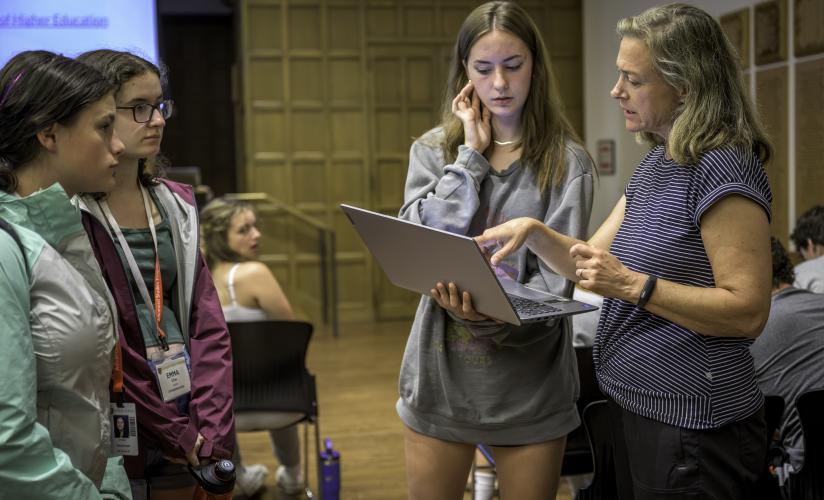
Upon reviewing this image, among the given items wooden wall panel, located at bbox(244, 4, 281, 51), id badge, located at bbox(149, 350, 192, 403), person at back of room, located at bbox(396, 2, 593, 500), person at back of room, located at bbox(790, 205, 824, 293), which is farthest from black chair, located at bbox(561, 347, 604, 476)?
wooden wall panel, located at bbox(244, 4, 281, 51)

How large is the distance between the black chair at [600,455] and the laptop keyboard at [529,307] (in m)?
0.49

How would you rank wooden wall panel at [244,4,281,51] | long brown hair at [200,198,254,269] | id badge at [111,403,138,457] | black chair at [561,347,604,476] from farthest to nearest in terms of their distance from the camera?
wooden wall panel at [244,4,281,51], long brown hair at [200,198,254,269], black chair at [561,347,604,476], id badge at [111,403,138,457]

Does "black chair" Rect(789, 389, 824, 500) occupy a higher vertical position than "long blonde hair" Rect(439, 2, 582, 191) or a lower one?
lower

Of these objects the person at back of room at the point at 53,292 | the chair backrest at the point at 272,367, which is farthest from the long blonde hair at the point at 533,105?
the chair backrest at the point at 272,367

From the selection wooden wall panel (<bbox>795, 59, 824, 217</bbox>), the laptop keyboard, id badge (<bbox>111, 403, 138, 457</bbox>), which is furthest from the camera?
wooden wall panel (<bbox>795, 59, 824, 217</bbox>)

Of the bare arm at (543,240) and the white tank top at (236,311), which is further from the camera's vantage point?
the white tank top at (236,311)

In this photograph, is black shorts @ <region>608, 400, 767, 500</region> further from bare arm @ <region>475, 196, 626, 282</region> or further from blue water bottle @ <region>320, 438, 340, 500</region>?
blue water bottle @ <region>320, 438, 340, 500</region>

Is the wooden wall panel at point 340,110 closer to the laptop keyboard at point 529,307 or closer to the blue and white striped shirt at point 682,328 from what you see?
the laptop keyboard at point 529,307

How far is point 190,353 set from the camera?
7.02ft

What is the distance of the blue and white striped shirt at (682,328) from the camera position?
66.3 inches

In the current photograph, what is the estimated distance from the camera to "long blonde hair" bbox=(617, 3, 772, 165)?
5.59ft

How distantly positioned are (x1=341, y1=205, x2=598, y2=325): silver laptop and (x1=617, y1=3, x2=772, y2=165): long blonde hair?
38 centimetres

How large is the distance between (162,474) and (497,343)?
2.73ft

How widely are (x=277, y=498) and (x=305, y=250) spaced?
207 inches
